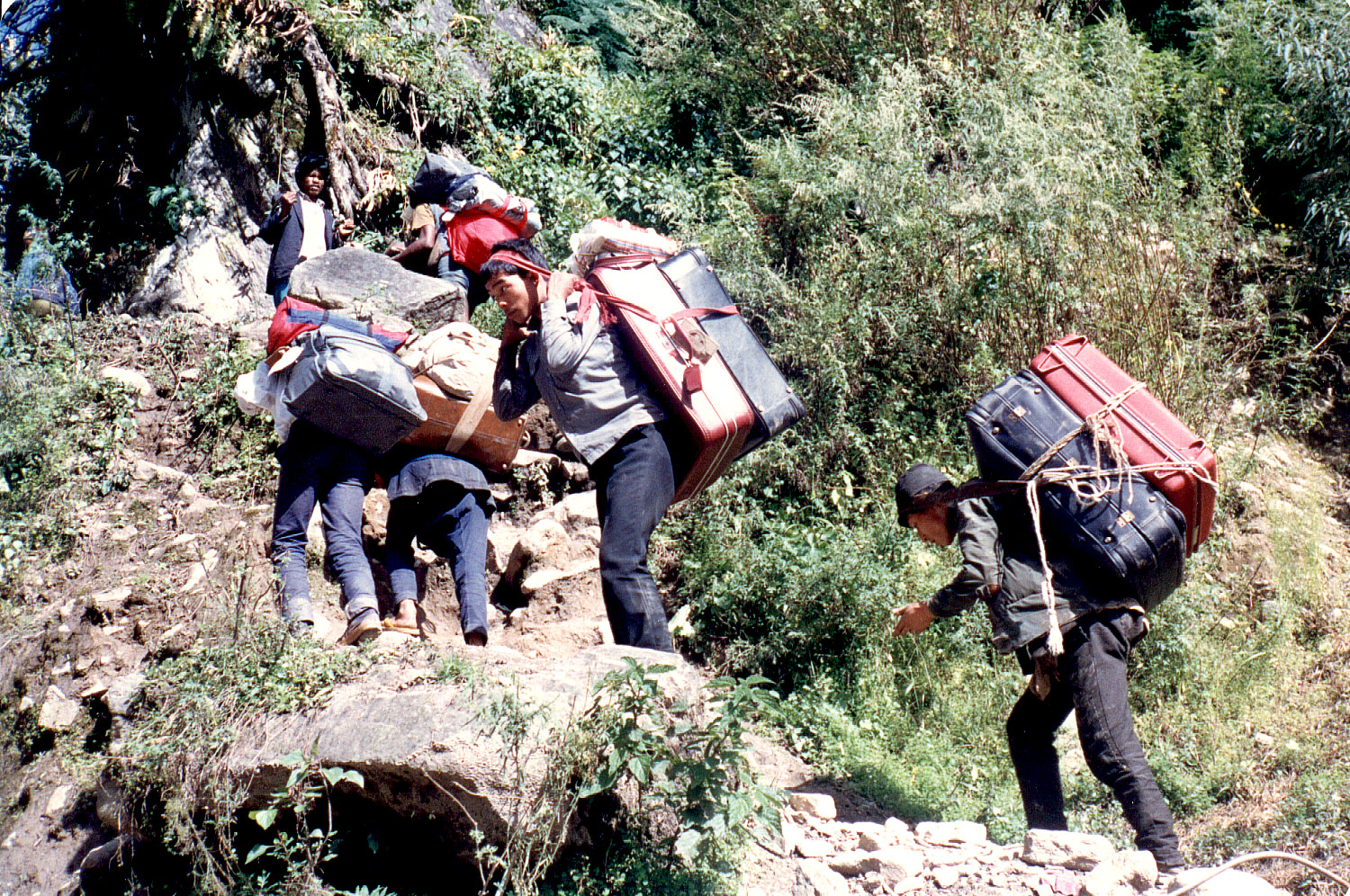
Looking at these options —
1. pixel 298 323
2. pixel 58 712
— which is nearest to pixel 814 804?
pixel 298 323

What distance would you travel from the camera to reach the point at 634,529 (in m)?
3.76

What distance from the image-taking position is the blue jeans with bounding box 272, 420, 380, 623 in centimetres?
415

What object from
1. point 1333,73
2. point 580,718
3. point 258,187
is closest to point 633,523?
point 580,718

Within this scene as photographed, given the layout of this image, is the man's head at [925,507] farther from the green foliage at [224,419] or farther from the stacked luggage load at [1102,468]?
the green foliage at [224,419]

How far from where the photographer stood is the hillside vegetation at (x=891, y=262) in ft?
16.6

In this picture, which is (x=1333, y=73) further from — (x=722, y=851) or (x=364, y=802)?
(x=364, y=802)

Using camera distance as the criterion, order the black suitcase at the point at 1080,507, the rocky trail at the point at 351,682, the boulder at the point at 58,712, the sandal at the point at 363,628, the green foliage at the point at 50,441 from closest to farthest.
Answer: the rocky trail at the point at 351,682 < the black suitcase at the point at 1080,507 < the sandal at the point at 363,628 < the boulder at the point at 58,712 < the green foliage at the point at 50,441

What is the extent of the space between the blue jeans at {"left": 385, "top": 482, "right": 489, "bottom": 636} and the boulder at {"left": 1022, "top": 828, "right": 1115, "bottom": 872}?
2.24 m

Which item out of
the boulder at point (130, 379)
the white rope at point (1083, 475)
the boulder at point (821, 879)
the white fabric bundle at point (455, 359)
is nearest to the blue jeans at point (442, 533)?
the white fabric bundle at point (455, 359)

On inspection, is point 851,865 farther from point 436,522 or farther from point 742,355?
point 436,522

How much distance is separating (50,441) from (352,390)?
285cm

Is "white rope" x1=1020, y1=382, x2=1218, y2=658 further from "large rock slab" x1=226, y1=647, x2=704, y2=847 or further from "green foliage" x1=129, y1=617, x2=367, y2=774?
"green foliage" x1=129, y1=617, x2=367, y2=774

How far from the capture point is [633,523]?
377cm

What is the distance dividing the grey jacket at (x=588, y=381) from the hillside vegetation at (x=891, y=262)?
61.0 inches
